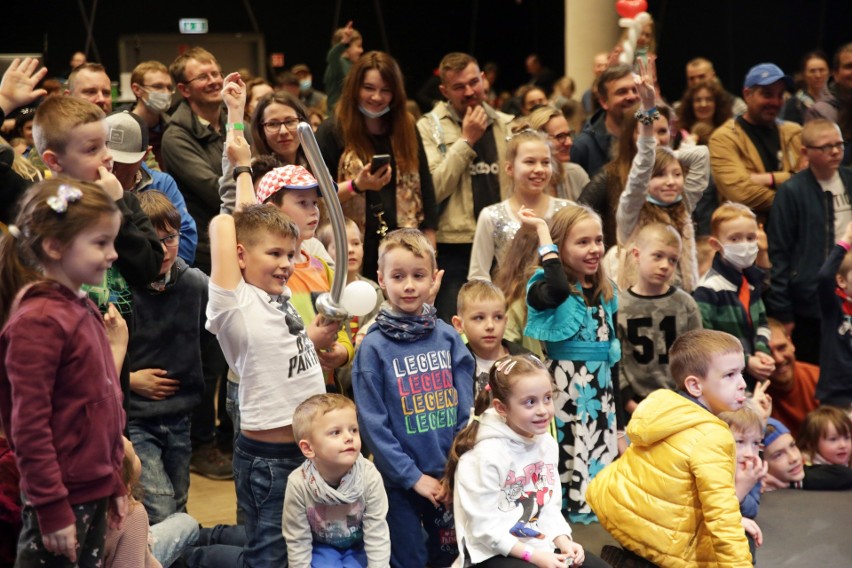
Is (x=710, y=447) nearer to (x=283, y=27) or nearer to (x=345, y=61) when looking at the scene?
(x=345, y=61)

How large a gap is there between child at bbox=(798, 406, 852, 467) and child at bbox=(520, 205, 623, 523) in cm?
117

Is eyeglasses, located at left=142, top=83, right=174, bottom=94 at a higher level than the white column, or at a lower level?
lower

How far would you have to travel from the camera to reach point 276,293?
10.8 feet

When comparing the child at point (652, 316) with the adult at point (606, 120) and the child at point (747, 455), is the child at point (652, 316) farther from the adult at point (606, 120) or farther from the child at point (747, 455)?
the adult at point (606, 120)

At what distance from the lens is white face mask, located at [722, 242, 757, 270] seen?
481 cm

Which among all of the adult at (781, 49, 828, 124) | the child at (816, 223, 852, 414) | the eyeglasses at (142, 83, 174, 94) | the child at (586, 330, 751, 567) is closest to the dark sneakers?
the eyeglasses at (142, 83, 174, 94)

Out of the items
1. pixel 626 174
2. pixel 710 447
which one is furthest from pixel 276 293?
pixel 626 174

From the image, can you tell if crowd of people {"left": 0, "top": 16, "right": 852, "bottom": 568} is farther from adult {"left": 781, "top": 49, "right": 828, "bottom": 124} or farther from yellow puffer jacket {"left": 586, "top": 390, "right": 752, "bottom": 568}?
adult {"left": 781, "top": 49, "right": 828, "bottom": 124}

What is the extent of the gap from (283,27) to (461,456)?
415 inches

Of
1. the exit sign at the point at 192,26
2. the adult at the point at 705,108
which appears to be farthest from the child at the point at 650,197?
the exit sign at the point at 192,26

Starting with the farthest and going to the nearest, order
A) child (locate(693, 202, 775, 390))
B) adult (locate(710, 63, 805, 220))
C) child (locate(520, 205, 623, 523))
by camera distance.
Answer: adult (locate(710, 63, 805, 220)), child (locate(693, 202, 775, 390)), child (locate(520, 205, 623, 523))

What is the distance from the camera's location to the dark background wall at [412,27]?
38.6 feet

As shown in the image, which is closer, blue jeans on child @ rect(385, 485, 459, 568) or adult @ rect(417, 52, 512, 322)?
blue jeans on child @ rect(385, 485, 459, 568)

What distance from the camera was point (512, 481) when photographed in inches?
131
